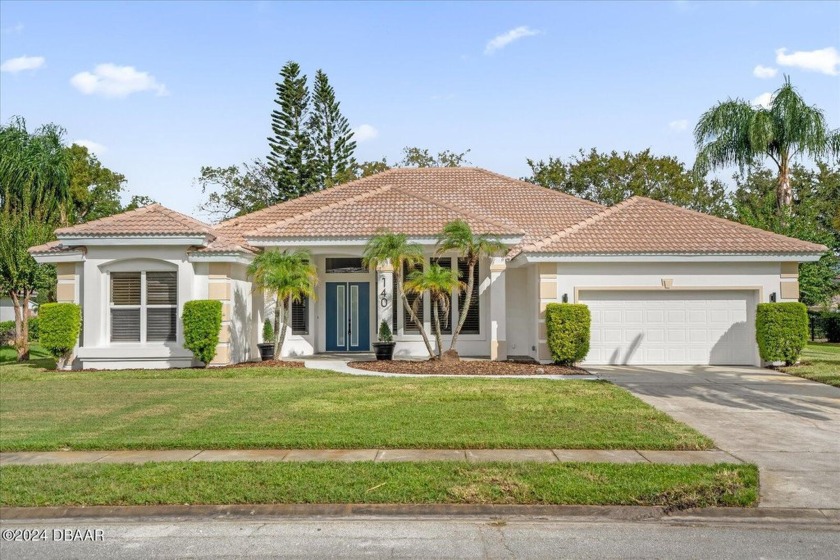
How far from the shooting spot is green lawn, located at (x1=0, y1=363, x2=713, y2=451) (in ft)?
30.0

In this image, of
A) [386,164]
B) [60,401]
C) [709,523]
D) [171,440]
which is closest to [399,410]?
[171,440]

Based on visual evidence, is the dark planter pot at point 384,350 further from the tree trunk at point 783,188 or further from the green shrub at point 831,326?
the green shrub at point 831,326

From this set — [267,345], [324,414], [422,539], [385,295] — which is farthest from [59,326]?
[422,539]

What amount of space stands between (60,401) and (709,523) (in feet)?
36.9

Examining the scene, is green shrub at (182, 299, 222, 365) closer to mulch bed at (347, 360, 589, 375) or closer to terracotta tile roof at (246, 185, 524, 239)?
terracotta tile roof at (246, 185, 524, 239)

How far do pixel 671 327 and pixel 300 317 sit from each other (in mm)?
10682

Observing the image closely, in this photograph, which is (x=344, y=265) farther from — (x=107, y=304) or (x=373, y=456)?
(x=373, y=456)

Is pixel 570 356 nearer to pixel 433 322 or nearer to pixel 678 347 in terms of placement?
pixel 678 347

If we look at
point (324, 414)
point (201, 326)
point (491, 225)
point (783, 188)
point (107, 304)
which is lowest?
point (324, 414)

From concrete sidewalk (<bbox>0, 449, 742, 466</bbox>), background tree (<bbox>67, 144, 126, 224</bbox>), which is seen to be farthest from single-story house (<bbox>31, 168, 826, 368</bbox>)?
background tree (<bbox>67, 144, 126, 224</bbox>)

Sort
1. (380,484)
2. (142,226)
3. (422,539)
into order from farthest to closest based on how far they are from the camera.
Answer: (142,226) < (380,484) < (422,539)

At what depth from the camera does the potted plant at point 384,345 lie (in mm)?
18578

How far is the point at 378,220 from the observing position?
767 inches

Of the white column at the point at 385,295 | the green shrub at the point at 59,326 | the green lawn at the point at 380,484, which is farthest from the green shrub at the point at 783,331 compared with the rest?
the green shrub at the point at 59,326
